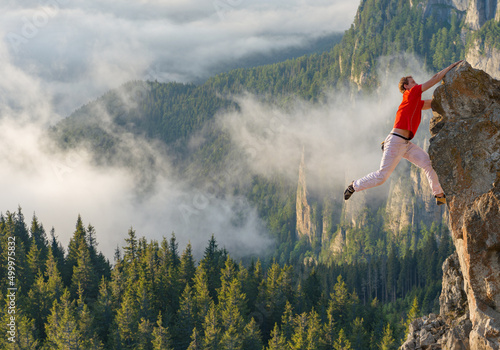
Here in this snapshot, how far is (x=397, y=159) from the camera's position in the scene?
989 inches

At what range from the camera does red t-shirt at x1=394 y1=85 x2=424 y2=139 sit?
2419cm

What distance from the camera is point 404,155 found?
2506cm

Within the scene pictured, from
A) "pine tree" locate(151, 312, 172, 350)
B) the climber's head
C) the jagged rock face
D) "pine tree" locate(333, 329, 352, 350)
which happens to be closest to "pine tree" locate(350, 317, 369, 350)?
"pine tree" locate(333, 329, 352, 350)

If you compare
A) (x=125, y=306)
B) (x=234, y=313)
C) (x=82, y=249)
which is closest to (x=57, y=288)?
(x=82, y=249)

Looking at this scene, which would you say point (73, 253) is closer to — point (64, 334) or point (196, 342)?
point (64, 334)

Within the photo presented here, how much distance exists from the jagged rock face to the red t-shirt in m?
0.76

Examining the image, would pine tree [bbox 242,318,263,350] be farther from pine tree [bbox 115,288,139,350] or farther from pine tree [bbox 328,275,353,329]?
pine tree [bbox 328,275,353,329]

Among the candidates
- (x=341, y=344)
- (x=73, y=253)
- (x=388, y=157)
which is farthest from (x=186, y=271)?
(x=388, y=157)

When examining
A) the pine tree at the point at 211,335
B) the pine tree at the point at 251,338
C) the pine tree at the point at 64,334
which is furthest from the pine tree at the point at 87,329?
the pine tree at the point at 251,338

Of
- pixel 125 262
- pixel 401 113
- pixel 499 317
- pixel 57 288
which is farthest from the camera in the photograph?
pixel 125 262

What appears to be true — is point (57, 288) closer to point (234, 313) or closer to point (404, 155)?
point (234, 313)

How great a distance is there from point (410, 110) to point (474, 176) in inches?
161

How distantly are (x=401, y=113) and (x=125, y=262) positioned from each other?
347ft

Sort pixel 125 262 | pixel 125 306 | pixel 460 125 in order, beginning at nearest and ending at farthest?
pixel 460 125, pixel 125 306, pixel 125 262
